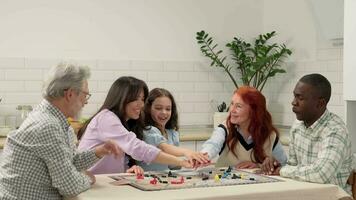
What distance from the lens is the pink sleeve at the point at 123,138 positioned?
2965 mm

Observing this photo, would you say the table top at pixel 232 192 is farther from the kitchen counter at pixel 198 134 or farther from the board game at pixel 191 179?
the kitchen counter at pixel 198 134

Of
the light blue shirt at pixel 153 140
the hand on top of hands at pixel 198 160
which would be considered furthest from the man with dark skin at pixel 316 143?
the light blue shirt at pixel 153 140

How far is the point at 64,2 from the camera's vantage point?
5.05m

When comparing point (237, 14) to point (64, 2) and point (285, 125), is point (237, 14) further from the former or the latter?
point (64, 2)

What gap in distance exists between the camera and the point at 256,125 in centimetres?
341

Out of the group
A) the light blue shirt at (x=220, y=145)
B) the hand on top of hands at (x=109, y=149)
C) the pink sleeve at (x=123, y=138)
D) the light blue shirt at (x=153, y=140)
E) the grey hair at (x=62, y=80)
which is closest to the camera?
the grey hair at (x=62, y=80)

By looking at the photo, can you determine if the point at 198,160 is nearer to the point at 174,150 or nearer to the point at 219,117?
the point at 174,150

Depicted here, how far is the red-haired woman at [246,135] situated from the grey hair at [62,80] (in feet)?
3.61

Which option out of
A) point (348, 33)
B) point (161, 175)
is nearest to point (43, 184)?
point (161, 175)

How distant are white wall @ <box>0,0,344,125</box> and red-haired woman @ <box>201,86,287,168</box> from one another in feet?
5.36

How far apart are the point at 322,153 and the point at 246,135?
71 cm

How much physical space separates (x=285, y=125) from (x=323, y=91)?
97.8 inches

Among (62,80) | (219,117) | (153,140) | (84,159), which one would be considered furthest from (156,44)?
(62,80)

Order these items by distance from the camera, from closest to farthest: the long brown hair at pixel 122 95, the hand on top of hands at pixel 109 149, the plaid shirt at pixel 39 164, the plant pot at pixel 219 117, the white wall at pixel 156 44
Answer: the plaid shirt at pixel 39 164
the hand on top of hands at pixel 109 149
the long brown hair at pixel 122 95
the white wall at pixel 156 44
the plant pot at pixel 219 117
